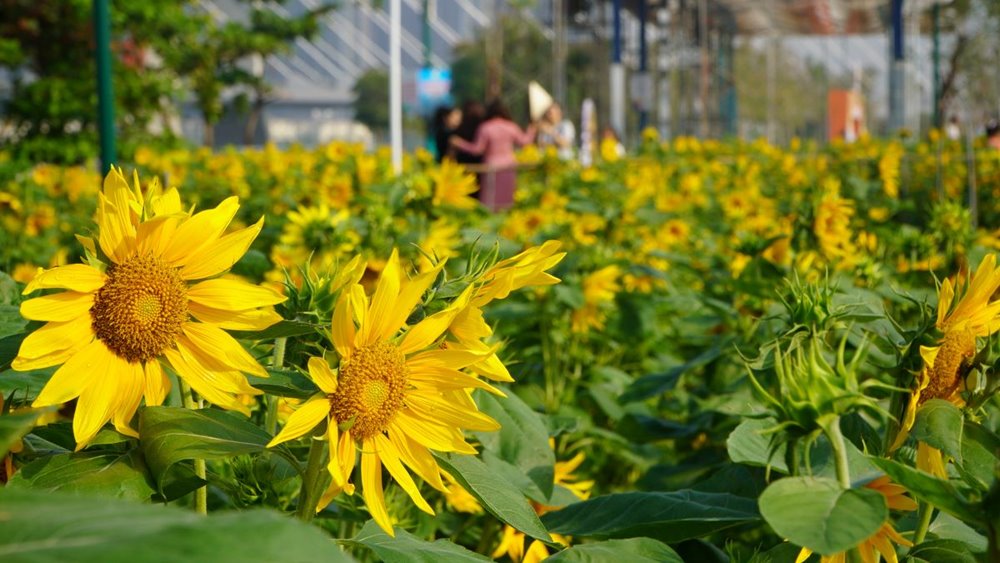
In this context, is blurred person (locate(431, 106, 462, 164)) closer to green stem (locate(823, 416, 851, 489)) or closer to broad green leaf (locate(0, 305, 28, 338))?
broad green leaf (locate(0, 305, 28, 338))

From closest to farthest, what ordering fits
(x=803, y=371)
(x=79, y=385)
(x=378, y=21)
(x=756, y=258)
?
(x=803, y=371)
(x=79, y=385)
(x=756, y=258)
(x=378, y=21)

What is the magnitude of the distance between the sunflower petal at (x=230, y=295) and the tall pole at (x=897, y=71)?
1462 cm

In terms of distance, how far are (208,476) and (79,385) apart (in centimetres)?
21

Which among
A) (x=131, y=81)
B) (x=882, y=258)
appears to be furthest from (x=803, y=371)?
(x=131, y=81)

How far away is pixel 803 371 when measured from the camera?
67 centimetres

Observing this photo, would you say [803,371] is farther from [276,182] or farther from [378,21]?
[378,21]

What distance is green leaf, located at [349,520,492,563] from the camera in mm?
737

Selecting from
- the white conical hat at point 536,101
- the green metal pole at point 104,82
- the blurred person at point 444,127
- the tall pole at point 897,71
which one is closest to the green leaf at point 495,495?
the green metal pole at point 104,82

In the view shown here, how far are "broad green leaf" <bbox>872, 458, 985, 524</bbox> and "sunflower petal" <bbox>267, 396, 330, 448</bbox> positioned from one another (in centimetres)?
29

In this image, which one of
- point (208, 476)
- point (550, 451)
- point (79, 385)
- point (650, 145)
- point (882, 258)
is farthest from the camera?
point (650, 145)

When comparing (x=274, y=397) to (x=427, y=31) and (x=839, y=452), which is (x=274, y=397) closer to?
(x=839, y=452)

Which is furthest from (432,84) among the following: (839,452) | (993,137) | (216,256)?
(839,452)

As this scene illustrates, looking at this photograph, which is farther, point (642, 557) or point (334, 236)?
point (334, 236)

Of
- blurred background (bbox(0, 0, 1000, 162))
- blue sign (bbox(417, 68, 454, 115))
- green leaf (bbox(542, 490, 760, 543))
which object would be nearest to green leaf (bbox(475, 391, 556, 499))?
green leaf (bbox(542, 490, 760, 543))
